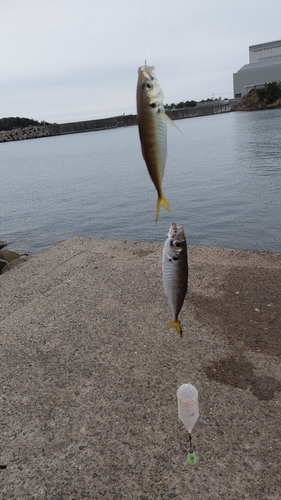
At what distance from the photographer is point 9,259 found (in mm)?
14133

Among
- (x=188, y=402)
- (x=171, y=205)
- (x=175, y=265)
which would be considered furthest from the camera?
(x=171, y=205)

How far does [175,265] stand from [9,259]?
1255cm

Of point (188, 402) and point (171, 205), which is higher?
point (188, 402)

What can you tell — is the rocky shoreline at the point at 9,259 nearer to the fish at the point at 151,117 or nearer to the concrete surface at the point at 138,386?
the concrete surface at the point at 138,386

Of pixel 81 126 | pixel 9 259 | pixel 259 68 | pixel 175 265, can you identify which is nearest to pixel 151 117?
pixel 175 265

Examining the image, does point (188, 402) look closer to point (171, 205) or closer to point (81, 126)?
point (171, 205)

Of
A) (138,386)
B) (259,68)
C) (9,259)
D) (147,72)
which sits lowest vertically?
(9,259)

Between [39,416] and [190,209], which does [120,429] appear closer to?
[39,416]

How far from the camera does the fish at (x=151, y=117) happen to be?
1701 mm

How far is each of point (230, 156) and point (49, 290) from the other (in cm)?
3350

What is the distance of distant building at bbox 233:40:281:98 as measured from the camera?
515ft

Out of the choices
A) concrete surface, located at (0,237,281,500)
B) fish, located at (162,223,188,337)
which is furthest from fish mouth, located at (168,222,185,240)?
concrete surface, located at (0,237,281,500)

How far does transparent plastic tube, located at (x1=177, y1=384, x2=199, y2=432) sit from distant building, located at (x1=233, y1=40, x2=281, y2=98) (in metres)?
173

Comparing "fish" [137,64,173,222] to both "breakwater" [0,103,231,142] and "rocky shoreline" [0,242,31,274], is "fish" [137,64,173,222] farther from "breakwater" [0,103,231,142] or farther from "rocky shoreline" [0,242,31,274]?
"breakwater" [0,103,231,142]
